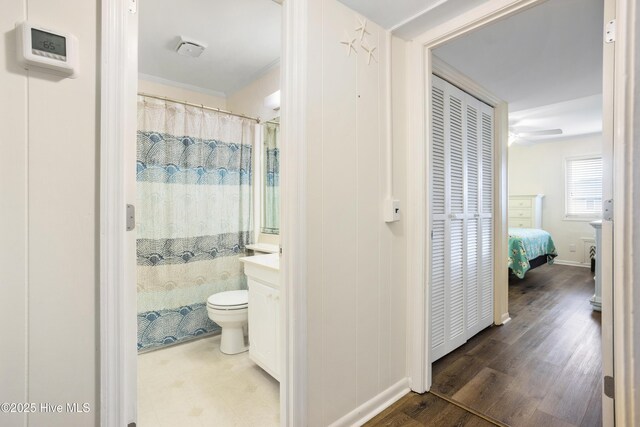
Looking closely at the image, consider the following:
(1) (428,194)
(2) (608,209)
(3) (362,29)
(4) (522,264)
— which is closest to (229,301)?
(1) (428,194)

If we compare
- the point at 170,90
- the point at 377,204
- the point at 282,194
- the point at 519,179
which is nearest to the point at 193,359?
the point at 282,194

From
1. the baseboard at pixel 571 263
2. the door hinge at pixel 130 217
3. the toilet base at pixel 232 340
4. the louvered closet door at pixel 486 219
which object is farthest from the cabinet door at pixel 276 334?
the baseboard at pixel 571 263

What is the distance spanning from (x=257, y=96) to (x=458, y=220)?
223 centimetres

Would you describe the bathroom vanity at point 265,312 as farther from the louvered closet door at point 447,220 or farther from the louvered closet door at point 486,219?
the louvered closet door at point 486,219

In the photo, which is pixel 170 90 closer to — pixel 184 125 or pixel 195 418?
pixel 184 125

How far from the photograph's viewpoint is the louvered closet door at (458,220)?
2.20 meters

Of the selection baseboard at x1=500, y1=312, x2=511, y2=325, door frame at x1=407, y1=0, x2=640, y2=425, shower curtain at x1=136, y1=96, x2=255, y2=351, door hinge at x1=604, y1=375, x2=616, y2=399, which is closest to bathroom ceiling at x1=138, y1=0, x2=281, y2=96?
shower curtain at x1=136, y1=96, x2=255, y2=351

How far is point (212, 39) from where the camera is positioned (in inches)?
88.7

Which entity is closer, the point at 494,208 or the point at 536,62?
the point at 536,62

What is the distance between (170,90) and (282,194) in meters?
2.52

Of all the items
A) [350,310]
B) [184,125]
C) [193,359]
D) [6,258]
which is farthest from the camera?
[184,125]

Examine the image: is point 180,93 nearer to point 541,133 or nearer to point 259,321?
point 259,321

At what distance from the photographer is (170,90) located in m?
3.08

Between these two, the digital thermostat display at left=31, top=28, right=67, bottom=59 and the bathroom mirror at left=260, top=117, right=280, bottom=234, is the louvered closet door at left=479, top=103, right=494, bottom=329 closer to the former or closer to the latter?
the bathroom mirror at left=260, top=117, right=280, bottom=234
